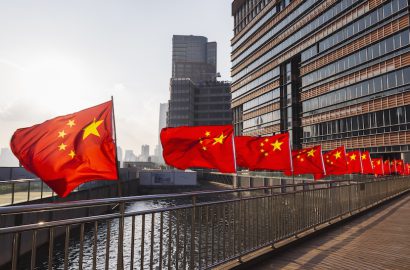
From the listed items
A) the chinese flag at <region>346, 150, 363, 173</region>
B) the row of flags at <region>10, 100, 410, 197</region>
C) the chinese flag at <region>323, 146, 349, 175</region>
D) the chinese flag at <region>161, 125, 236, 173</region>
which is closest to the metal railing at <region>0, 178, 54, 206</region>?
the chinese flag at <region>161, 125, 236, 173</region>

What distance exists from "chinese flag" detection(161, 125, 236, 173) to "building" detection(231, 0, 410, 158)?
3646 cm

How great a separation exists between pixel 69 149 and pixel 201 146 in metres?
2.89

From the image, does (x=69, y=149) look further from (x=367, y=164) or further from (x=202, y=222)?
(x=367, y=164)

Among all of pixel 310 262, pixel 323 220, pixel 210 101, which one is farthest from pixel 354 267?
pixel 210 101

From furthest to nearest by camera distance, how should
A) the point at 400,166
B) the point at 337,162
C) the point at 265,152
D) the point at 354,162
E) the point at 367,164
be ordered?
the point at 400,166
the point at 367,164
the point at 354,162
the point at 337,162
the point at 265,152

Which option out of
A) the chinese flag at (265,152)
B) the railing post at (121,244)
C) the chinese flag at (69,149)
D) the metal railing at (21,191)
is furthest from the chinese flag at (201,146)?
the metal railing at (21,191)

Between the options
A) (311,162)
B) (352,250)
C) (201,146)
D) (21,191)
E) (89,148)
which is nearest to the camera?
(89,148)

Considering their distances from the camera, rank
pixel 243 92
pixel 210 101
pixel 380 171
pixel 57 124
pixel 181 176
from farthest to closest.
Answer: pixel 210 101
pixel 243 92
pixel 181 176
pixel 380 171
pixel 57 124

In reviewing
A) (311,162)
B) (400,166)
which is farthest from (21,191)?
(400,166)

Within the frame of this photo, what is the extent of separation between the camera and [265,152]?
36.2 feet

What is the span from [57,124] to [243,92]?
78690mm

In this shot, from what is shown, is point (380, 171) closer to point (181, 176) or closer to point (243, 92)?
point (181, 176)

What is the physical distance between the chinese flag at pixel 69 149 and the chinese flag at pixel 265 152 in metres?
5.80

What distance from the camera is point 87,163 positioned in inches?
228
